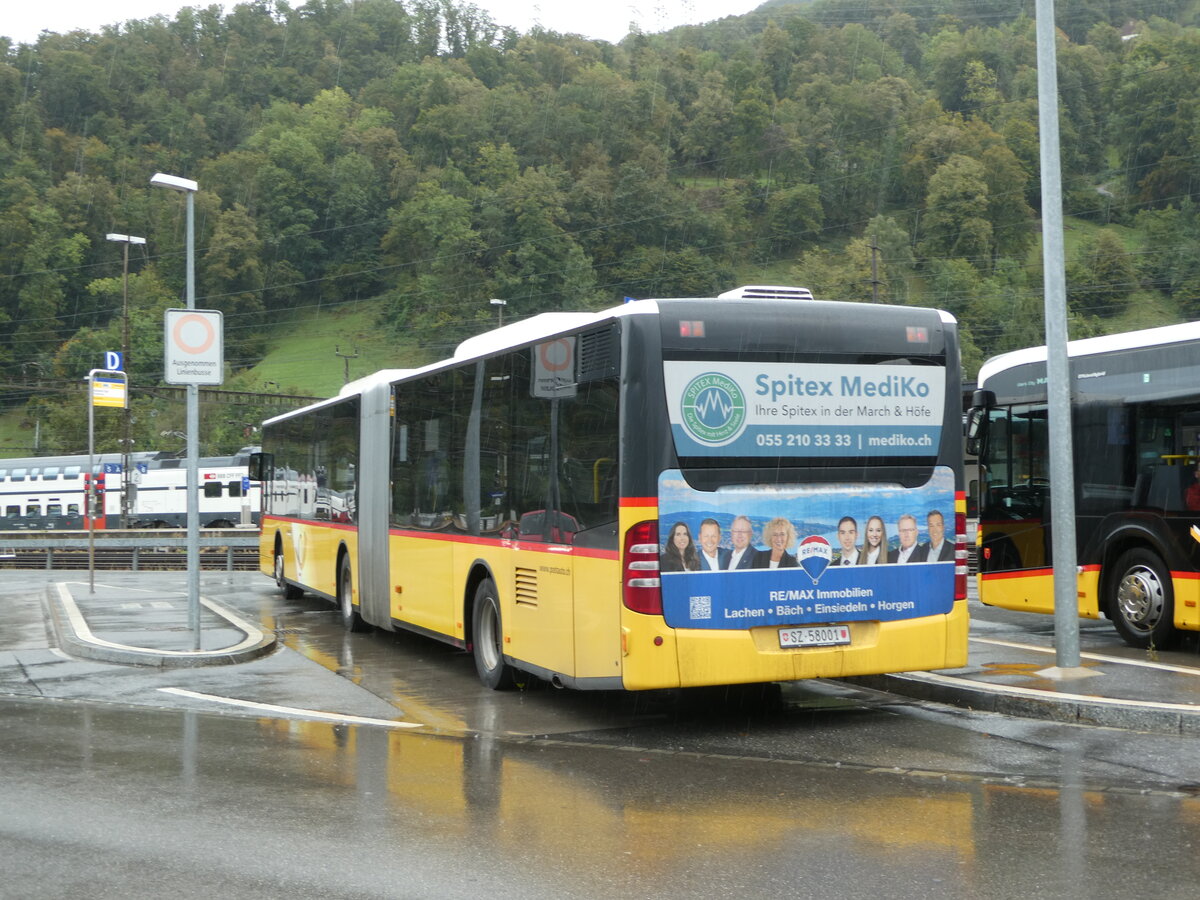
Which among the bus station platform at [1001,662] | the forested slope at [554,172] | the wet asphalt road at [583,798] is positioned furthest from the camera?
the forested slope at [554,172]

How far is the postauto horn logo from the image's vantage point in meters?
9.14

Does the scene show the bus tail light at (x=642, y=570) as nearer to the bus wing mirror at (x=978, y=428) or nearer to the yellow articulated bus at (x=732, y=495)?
the yellow articulated bus at (x=732, y=495)

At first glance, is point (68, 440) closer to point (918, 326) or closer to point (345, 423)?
point (345, 423)

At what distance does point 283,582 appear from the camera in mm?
22578

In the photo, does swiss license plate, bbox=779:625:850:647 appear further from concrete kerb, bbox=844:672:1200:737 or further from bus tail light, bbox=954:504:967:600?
concrete kerb, bbox=844:672:1200:737

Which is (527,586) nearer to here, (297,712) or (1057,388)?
(297,712)

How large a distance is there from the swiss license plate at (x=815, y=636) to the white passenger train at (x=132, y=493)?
181ft

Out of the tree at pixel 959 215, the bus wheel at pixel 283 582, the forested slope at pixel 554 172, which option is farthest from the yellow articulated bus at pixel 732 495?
the tree at pixel 959 215

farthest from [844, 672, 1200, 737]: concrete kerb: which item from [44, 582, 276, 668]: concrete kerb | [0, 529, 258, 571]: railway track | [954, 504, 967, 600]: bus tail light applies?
[0, 529, 258, 571]: railway track

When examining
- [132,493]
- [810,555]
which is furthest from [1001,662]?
[132,493]

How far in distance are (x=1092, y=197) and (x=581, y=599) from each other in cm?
11140

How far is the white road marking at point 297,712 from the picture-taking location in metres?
10.2

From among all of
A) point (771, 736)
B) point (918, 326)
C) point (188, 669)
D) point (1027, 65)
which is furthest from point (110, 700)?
point (1027, 65)

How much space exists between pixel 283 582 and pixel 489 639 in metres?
11.6
